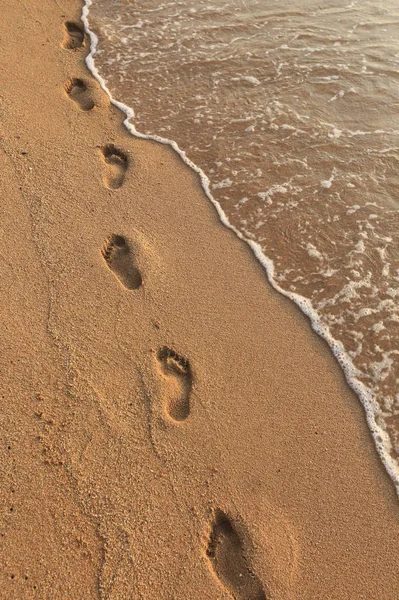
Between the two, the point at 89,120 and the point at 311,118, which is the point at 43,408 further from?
the point at 311,118

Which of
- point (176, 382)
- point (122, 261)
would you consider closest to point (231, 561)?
point (176, 382)

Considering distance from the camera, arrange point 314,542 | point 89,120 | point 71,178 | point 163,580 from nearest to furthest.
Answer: point 163,580 < point 314,542 < point 71,178 < point 89,120

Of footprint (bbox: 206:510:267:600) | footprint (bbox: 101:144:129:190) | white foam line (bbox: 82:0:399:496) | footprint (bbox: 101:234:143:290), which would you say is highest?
white foam line (bbox: 82:0:399:496)

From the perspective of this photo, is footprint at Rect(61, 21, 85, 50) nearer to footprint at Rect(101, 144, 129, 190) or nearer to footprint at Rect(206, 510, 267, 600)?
footprint at Rect(101, 144, 129, 190)

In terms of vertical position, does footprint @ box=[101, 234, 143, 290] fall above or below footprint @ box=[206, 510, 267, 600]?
above

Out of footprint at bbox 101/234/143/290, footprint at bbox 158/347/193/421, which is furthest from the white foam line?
footprint at bbox 158/347/193/421

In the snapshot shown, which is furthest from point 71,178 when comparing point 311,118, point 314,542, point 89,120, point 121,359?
point 314,542
